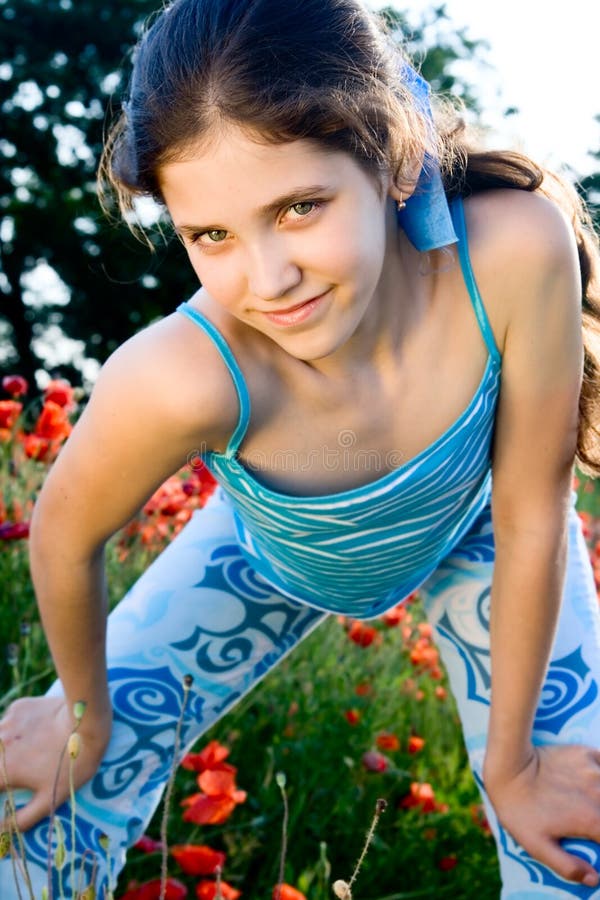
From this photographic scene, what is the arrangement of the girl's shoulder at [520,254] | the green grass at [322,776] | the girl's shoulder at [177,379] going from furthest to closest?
the green grass at [322,776] < the girl's shoulder at [520,254] < the girl's shoulder at [177,379]

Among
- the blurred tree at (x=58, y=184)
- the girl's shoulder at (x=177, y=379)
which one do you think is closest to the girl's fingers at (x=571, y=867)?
the girl's shoulder at (x=177, y=379)

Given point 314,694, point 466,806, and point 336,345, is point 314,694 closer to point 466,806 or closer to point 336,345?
point 466,806

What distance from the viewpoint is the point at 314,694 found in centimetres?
268

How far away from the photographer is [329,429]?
1.56 meters

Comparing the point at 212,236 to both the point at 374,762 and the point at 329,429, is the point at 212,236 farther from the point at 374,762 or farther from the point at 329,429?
the point at 374,762

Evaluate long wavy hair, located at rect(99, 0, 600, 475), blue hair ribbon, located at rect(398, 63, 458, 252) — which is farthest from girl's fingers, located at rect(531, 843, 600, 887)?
long wavy hair, located at rect(99, 0, 600, 475)

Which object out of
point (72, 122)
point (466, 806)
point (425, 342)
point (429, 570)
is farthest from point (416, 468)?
point (72, 122)

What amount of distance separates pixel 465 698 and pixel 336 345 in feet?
2.35

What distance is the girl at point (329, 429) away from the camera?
131 cm

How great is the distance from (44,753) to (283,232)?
89cm

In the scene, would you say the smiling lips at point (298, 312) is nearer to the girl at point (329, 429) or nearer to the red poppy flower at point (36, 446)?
the girl at point (329, 429)

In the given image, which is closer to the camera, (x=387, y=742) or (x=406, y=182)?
(x=406, y=182)

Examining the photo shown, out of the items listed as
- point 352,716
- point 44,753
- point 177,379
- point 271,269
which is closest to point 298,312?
point 271,269

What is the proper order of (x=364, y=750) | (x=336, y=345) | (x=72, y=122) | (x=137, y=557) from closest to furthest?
(x=336, y=345)
(x=364, y=750)
(x=137, y=557)
(x=72, y=122)
